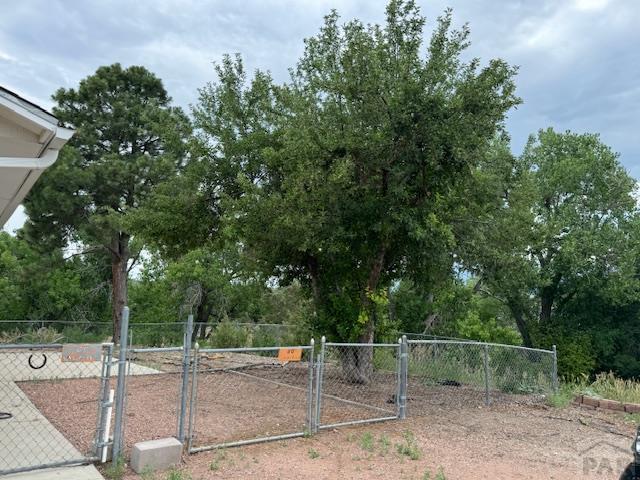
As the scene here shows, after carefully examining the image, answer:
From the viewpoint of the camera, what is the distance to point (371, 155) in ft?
30.3

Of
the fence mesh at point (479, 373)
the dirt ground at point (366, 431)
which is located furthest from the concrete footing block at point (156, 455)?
the fence mesh at point (479, 373)

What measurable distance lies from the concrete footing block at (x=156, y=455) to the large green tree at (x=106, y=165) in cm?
1576

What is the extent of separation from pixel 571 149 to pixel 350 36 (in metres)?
23.6

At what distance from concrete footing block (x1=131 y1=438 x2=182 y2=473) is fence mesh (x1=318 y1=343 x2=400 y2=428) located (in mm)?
2282

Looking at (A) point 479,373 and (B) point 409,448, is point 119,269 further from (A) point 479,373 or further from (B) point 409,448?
(B) point 409,448

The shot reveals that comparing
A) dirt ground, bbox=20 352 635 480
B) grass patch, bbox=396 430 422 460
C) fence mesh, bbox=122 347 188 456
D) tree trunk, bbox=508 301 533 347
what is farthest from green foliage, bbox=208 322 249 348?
tree trunk, bbox=508 301 533 347

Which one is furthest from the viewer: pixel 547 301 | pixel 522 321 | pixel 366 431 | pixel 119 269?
pixel 522 321

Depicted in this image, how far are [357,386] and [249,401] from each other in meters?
2.73

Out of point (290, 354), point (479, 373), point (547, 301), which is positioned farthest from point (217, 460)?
point (547, 301)

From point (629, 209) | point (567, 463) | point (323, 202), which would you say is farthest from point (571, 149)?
point (567, 463)

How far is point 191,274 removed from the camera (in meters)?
29.2

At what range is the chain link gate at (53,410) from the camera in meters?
5.30

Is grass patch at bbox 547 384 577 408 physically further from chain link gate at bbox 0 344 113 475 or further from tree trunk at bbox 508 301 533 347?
tree trunk at bbox 508 301 533 347

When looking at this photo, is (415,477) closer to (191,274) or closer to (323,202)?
(323,202)
